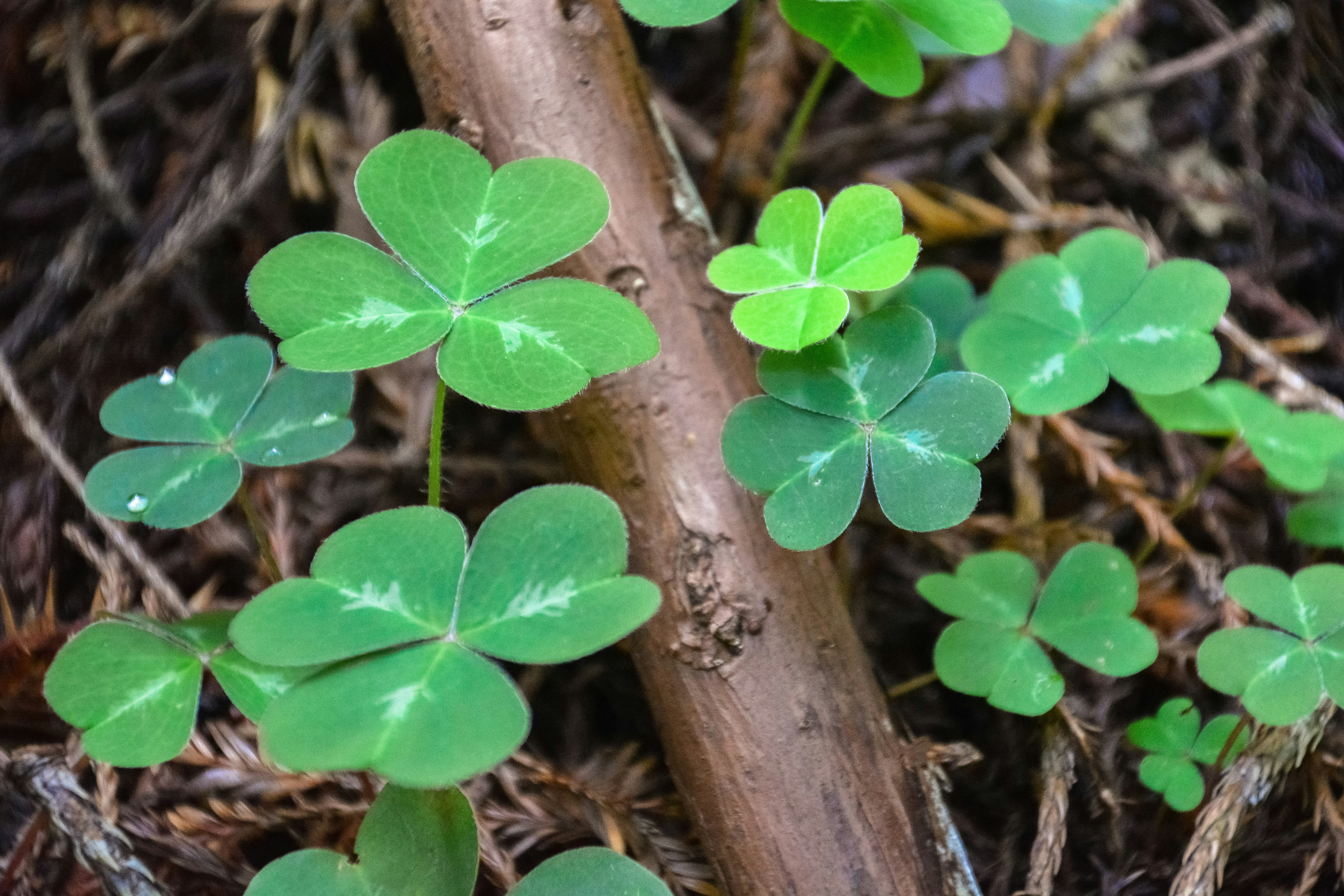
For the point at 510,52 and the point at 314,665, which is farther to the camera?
the point at 510,52

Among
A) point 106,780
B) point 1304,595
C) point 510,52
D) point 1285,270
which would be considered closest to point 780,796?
point 1304,595

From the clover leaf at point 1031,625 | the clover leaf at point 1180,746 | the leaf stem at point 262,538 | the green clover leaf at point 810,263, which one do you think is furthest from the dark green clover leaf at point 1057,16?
the leaf stem at point 262,538

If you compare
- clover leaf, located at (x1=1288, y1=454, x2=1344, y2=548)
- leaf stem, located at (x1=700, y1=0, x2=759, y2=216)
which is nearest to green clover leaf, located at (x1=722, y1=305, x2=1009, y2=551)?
leaf stem, located at (x1=700, y1=0, x2=759, y2=216)

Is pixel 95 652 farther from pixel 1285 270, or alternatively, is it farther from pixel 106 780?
pixel 1285 270

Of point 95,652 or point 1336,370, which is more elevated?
point 95,652

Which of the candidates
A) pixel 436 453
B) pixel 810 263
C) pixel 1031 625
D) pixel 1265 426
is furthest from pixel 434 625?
pixel 1265 426

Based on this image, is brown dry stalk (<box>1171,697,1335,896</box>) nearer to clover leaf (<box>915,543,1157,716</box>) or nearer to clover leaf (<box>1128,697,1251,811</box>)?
clover leaf (<box>1128,697,1251,811</box>)
